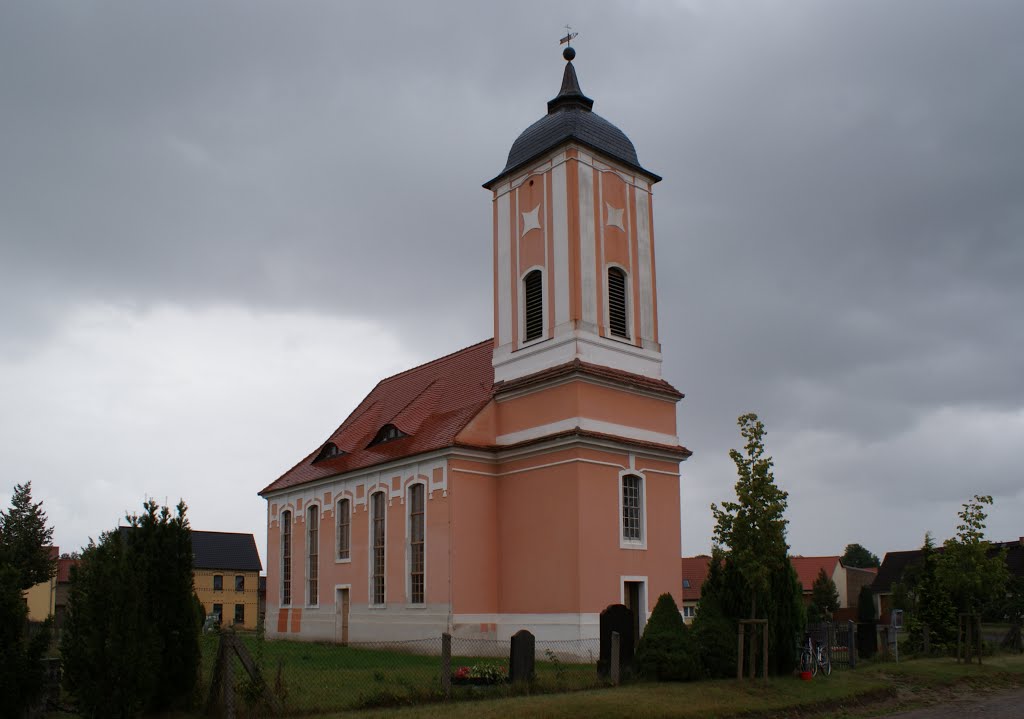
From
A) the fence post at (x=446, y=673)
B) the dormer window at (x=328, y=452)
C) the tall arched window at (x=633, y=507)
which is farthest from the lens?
the dormer window at (x=328, y=452)

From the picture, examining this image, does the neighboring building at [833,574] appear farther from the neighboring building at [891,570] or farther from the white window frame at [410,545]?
the white window frame at [410,545]

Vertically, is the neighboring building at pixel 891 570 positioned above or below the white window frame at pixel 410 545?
below

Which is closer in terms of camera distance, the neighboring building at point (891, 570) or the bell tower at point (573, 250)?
the bell tower at point (573, 250)

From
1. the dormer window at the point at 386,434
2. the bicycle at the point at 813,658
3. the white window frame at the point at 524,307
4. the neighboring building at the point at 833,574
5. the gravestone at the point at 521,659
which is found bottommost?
the neighboring building at the point at 833,574

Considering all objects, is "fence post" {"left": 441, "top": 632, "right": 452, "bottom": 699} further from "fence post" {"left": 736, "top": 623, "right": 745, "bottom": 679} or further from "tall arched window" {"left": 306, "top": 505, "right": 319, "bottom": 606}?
"tall arched window" {"left": 306, "top": 505, "right": 319, "bottom": 606}

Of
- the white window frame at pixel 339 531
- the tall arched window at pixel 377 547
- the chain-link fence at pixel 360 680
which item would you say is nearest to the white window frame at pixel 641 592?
the chain-link fence at pixel 360 680

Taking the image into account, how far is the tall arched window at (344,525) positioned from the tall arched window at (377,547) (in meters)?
1.61

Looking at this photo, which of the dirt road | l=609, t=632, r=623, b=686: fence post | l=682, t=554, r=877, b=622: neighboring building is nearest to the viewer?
the dirt road

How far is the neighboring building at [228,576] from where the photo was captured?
217ft

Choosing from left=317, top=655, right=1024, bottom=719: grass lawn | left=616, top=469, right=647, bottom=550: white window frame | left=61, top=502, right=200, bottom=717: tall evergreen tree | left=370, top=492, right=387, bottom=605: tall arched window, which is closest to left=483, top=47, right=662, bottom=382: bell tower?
left=616, top=469, right=647, bottom=550: white window frame

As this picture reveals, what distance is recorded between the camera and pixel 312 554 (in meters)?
36.1

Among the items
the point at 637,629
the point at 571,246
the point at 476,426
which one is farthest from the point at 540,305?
the point at 637,629

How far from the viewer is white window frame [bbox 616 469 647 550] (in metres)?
27.5

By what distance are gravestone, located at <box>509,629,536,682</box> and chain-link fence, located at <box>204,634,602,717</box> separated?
0.15m
